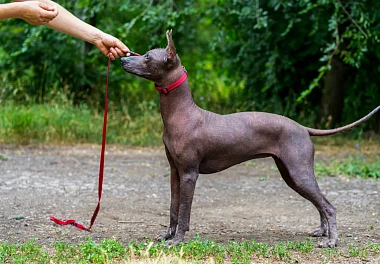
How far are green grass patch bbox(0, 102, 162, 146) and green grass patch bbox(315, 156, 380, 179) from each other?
320cm

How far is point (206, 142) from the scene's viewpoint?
206 inches

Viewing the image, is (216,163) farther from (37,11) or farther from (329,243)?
(37,11)

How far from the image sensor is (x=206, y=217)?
21.8 ft

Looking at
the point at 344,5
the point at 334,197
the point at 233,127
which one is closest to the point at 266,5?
the point at 344,5

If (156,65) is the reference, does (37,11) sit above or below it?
above

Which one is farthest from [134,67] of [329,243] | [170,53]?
[329,243]

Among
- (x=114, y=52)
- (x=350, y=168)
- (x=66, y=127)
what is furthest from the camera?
(x=66, y=127)

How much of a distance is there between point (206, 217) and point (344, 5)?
17.9ft

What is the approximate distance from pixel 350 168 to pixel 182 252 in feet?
16.7

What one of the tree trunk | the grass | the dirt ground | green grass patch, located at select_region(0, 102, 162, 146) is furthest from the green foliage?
the grass

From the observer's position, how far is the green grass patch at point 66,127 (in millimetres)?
11062

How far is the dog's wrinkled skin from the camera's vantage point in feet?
17.0

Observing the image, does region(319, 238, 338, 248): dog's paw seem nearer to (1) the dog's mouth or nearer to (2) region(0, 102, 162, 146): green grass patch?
(1) the dog's mouth

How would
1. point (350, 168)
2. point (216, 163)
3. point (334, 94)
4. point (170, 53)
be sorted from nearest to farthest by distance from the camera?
1. point (170, 53)
2. point (216, 163)
3. point (350, 168)
4. point (334, 94)
